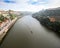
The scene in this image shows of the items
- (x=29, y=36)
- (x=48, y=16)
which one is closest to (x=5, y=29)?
(x=29, y=36)

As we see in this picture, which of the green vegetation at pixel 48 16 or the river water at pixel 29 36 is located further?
the green vegetation at pixel 48 16

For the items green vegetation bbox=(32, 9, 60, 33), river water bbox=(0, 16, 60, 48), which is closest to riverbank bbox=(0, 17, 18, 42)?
river water bbox=(0, 16, 60, 48)

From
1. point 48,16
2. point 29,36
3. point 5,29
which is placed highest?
point 48,16

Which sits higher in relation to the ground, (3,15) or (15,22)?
(3,15)

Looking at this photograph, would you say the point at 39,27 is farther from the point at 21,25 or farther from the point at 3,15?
the point at 3,15

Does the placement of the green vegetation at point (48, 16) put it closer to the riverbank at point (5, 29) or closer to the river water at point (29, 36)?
the river water at point (29, 36)

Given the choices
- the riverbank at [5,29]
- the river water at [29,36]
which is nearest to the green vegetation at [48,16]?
the river water at [29,36]

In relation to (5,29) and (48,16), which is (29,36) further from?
(48,16)

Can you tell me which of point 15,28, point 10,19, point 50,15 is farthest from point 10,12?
point 50,15
